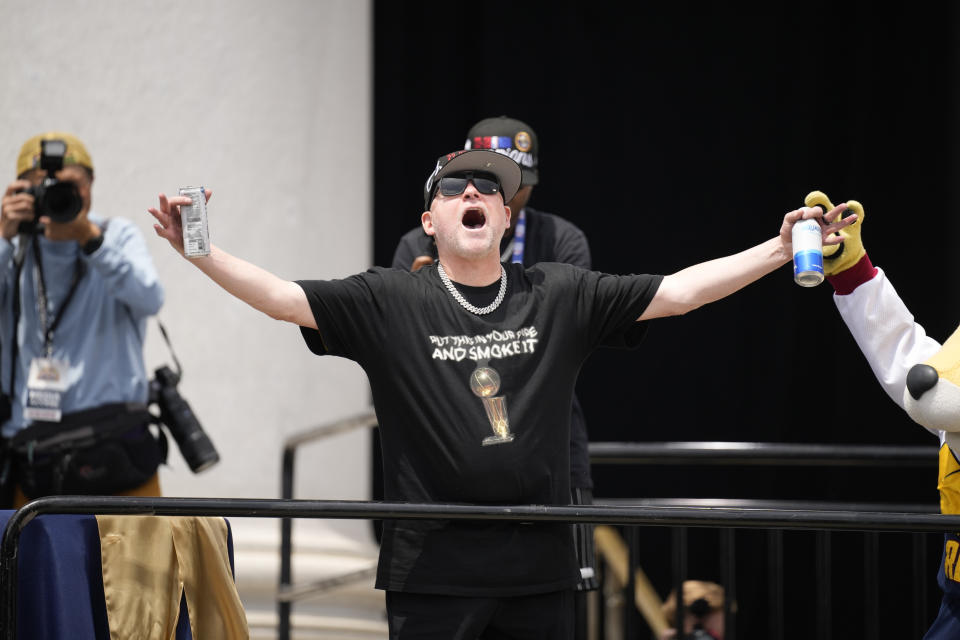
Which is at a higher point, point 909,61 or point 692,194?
point 909,61

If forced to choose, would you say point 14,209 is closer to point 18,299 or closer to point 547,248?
point 18,299

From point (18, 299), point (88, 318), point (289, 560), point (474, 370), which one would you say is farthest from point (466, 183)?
point (289, 560)

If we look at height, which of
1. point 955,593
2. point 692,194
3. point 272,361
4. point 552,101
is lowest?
point 955,593

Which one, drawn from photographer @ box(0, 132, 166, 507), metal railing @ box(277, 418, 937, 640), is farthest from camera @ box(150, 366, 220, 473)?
metal railing @ box(277, 418, 937, 640)

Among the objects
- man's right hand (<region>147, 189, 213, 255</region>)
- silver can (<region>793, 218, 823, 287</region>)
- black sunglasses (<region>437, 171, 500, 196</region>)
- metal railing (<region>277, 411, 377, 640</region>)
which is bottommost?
metal railing (<region>277, 411, 377, 640</region>)

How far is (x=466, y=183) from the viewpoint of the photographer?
3518 millimetres

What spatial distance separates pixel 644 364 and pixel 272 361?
2303mm

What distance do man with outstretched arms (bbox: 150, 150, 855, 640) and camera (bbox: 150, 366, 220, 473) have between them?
1540 mm

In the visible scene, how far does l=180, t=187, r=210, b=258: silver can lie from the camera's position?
3.14m

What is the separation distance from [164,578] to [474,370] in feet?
2.86

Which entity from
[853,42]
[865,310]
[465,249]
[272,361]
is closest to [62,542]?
[465,249]

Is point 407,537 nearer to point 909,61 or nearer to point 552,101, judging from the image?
point 552,101

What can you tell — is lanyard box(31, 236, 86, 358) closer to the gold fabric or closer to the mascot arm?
the gold fabric

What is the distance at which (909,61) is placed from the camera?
7375 mm
